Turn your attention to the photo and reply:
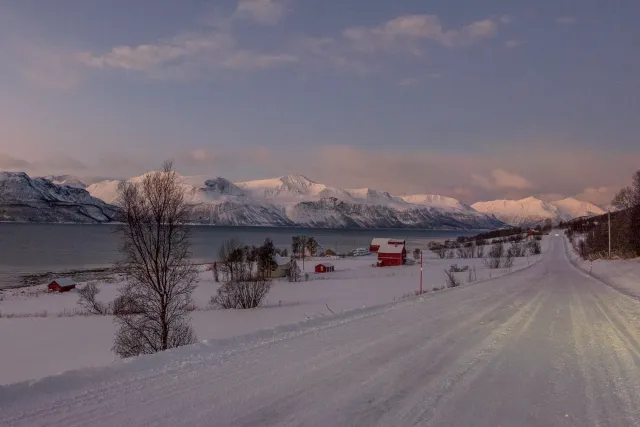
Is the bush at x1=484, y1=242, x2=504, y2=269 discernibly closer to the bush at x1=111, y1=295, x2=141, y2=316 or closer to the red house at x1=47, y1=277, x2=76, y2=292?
the bush at x1=111, y1=295, x2=141, y2=316

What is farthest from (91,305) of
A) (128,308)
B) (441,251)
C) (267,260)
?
(441,251)

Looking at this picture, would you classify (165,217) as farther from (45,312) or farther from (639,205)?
(639,205)

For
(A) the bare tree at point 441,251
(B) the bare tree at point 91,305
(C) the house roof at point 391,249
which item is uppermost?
(C) the house roof at point 391,249

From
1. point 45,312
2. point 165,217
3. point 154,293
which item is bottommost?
point 45,312

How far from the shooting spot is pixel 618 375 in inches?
272

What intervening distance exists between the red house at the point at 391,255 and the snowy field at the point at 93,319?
94.0 ft

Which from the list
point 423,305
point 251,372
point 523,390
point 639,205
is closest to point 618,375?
point 523,390

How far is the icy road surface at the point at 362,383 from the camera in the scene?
498 centimetres

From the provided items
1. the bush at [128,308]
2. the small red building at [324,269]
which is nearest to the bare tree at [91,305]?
the bush at [128,308]

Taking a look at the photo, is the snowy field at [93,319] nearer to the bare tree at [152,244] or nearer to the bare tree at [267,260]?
the bare tree at [152,244]

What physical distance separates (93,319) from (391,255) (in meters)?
61.0

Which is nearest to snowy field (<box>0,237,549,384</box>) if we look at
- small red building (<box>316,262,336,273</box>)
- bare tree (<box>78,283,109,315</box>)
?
bare tree (<box>78,283,109,315</box>)

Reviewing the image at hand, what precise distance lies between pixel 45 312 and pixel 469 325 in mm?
36685

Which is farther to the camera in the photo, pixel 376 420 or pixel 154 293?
pixel 154 293
